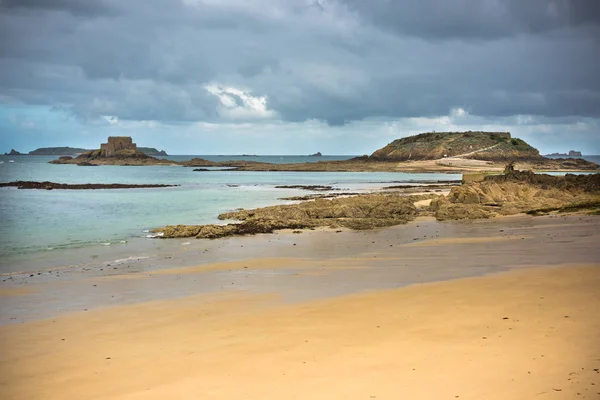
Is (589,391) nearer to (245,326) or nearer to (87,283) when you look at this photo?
(245,326)

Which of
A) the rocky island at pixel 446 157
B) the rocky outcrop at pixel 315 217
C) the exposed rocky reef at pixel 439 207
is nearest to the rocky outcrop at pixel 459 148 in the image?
the rocky island at pixel 446 157

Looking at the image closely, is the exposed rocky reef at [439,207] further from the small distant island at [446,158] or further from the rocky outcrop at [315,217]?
the small distant island at [446,158]

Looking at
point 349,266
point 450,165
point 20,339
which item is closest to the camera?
point 20,339

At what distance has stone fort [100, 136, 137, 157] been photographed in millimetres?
164875

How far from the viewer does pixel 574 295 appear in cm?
830

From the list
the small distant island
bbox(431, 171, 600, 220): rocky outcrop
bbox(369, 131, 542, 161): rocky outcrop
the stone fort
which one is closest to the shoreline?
bbox(431, 171, 600, 220): rocky outcrop

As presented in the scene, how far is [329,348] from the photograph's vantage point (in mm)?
6418

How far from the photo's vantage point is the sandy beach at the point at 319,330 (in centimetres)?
541

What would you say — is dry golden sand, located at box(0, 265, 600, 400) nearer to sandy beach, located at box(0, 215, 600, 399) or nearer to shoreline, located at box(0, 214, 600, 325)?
sandy beach, located at box(0, 215, 600, 399)

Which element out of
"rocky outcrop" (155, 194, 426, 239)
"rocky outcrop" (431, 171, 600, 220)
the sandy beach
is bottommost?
the sandy beach

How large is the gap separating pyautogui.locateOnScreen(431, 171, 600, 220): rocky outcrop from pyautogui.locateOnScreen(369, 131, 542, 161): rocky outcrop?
9017 cm

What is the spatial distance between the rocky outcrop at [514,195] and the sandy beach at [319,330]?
9.55m

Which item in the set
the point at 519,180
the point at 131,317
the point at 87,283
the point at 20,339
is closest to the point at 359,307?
the point at 131,317

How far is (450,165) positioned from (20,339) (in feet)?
337
